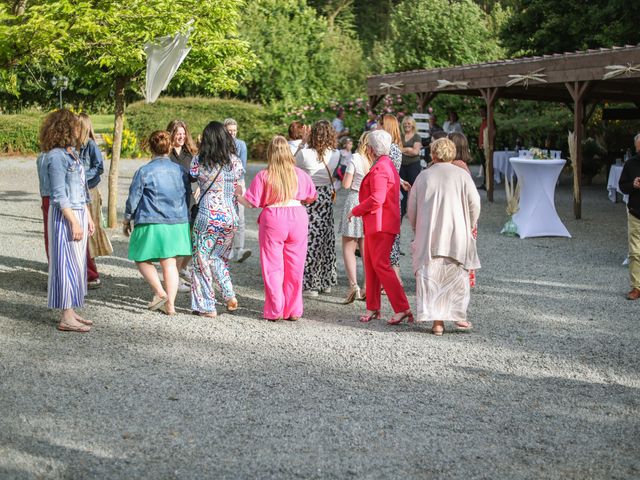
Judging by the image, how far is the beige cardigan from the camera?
22.0ft

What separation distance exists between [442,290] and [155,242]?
2.42m

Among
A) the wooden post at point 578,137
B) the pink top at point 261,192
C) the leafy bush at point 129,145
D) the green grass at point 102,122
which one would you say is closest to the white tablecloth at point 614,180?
the wooden post at point 578,137

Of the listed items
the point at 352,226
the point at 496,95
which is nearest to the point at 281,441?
the point at 352,226

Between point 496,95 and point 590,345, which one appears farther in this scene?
point 496,95

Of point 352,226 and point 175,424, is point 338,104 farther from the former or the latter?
point 175,424

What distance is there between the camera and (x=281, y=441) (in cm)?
449

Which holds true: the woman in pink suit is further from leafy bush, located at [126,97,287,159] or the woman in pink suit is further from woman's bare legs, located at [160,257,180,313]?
leafy bush, located at [126,97,287,159]

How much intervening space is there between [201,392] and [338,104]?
26.6 meters

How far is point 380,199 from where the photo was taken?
23.1ft

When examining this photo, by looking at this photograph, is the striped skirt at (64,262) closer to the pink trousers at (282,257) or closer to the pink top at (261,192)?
the pink top at (261,192)

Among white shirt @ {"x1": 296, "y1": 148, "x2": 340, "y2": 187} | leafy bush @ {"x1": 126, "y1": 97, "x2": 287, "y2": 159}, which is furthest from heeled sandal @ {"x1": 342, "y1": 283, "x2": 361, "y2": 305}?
leafy bush @ {"x1": 126, "y1": 97, "x2": 287, "y2": 159}

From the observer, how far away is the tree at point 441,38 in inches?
1297

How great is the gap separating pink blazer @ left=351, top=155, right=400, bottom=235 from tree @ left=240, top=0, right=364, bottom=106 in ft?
89.5

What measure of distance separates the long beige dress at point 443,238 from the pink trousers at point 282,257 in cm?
101
